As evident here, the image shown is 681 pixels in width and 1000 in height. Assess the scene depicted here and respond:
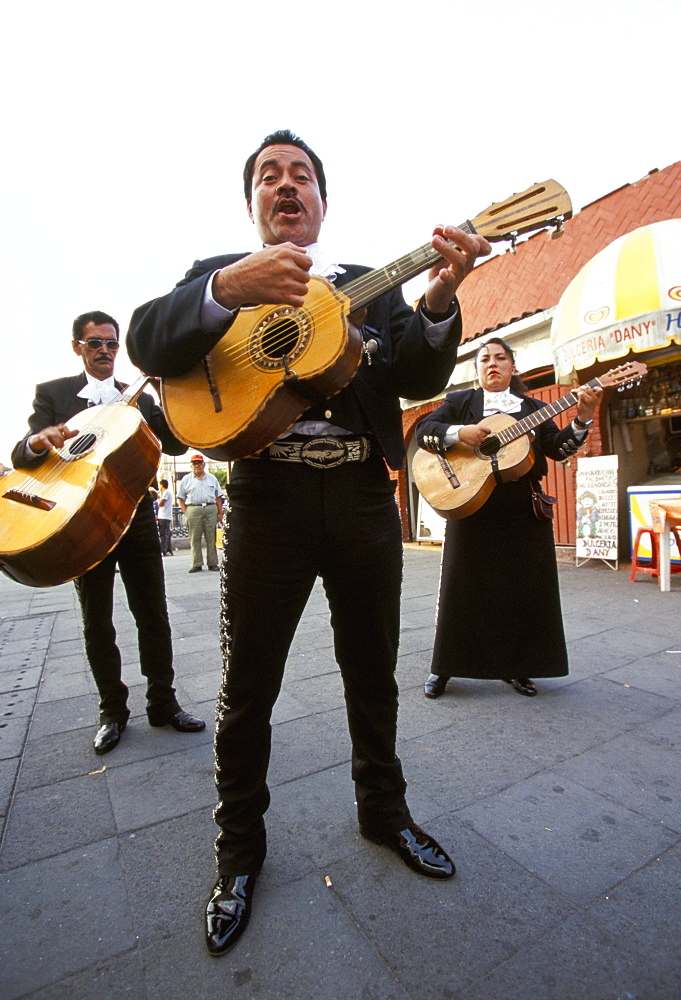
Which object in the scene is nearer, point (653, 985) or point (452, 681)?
point (653, 985)

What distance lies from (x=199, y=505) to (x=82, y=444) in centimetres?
719

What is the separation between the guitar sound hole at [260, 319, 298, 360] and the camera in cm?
155

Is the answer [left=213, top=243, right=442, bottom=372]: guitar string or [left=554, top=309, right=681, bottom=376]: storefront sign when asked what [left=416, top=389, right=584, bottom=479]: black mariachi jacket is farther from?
[left=554, top=309, right=681, bottom=376]: storefront sign

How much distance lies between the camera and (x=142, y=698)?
3.33 meters

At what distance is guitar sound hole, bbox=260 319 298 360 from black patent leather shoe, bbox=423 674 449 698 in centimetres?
226

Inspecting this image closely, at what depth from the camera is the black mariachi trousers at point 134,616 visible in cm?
272

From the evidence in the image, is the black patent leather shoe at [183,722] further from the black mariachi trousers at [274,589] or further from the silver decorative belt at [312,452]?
the silver decorative belt at [312,452]

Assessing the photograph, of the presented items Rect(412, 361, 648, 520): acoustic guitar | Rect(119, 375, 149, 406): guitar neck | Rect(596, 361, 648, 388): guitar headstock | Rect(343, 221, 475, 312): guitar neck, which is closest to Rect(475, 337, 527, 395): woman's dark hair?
Rect(412, 361, 648, 520): acoustic guitar

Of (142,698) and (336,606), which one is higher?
(336,606)

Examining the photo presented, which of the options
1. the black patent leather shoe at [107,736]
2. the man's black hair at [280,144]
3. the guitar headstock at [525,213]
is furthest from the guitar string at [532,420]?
the black patent leather shoe at [107,736]

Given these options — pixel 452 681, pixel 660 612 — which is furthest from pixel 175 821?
pixel 660 612

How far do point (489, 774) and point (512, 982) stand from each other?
3.05ft

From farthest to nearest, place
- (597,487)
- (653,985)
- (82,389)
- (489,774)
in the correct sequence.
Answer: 1. (597,487)
2. (82,389)
3. (489,774)
4. (653,985)

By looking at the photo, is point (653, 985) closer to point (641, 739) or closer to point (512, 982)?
point (512, 982)
